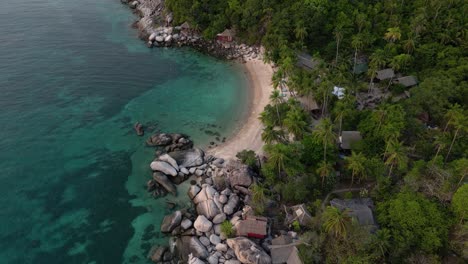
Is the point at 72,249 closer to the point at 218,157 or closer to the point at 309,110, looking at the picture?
the point at 218,157

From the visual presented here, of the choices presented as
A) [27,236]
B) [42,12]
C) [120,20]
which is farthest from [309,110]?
[42,12]

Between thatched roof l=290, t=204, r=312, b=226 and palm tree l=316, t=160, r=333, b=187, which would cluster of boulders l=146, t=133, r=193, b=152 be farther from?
palm tree l=316, t=160, r=333, b=187

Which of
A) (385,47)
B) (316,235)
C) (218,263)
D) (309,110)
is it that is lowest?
(218,263)

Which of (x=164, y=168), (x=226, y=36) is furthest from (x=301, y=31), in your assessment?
(x=164, y=168)

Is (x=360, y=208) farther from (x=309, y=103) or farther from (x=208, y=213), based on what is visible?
(x=309, y=103)

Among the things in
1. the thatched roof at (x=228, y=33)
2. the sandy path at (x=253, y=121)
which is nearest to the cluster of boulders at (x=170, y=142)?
the sandy path at (x=253, y=121)

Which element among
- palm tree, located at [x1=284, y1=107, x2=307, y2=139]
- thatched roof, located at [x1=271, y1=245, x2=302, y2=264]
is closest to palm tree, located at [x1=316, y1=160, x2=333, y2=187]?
palm tree, located at [x1=284, y1=107, x2=307, y2=139]

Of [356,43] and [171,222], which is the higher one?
[356,43]
